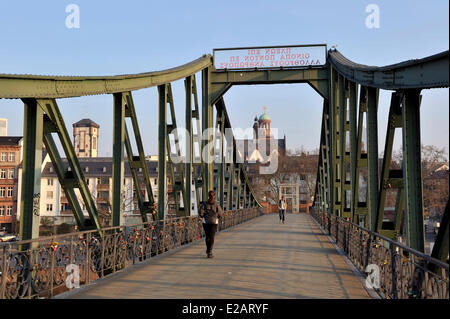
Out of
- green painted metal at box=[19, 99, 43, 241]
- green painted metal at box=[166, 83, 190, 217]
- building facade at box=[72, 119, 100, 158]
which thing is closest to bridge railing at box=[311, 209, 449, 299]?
green painted metal at box=[19, 99, 43, 241]

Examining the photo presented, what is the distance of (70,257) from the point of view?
6.93 meters

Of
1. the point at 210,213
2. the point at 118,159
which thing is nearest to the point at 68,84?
the point at 118,159

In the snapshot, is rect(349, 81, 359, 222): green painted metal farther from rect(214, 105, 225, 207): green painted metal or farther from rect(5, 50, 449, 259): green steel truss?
rect(214, 105, 225, 207): green painted metal

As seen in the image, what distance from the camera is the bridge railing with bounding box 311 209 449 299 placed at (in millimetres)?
4473

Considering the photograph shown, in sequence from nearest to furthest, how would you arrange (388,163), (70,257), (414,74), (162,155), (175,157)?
(414,74), (70,257), (388,163), (162,155), (175,157)

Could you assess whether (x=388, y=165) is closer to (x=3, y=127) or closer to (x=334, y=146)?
(x=334, y=146)

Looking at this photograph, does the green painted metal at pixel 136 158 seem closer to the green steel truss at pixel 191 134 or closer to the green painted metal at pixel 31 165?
the green steel truss at pixel 191 134

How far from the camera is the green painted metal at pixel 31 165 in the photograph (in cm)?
677

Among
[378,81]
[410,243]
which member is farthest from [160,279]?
[378,81]

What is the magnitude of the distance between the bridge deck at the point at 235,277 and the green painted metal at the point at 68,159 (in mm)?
1244

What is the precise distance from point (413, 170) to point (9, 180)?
62.0 metres

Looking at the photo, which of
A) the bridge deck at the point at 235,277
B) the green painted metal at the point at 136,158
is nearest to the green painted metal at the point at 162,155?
the green painted metal at the point at 136,158

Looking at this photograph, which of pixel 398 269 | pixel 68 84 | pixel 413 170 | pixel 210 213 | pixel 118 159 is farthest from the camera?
pixel 210 213

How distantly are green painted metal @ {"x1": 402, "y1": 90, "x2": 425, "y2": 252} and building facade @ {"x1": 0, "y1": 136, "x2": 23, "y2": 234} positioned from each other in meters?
60.3
